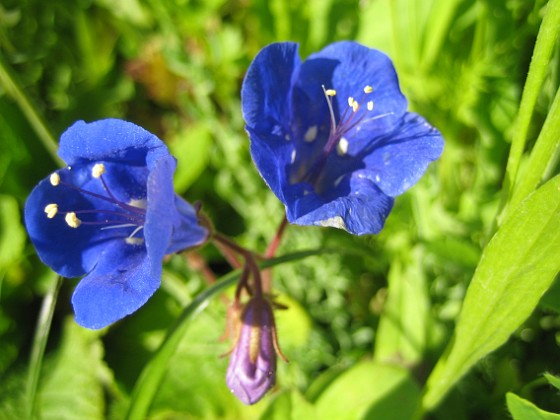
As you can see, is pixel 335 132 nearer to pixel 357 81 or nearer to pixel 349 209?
pixel 357 81

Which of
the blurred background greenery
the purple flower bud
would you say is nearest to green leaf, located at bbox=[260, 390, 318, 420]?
the blurred background greenery

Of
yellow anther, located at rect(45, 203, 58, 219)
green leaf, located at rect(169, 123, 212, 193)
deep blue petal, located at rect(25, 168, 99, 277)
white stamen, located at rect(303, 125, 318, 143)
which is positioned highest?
white stamen, located at rect(303, 125, 318, 143)

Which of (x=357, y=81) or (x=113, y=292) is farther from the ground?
(x=357, y=81)

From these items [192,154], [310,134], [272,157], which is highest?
[272,157]

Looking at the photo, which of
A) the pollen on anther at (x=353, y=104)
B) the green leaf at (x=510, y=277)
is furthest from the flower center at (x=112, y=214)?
the green leaf at (x=510, y=277)

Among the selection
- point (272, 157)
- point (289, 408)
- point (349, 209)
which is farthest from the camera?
point (289, 408)

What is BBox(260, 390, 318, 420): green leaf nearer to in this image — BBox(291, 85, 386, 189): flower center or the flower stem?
the flower stem

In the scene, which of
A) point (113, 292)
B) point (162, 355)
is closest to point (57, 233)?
point (113, 292)
